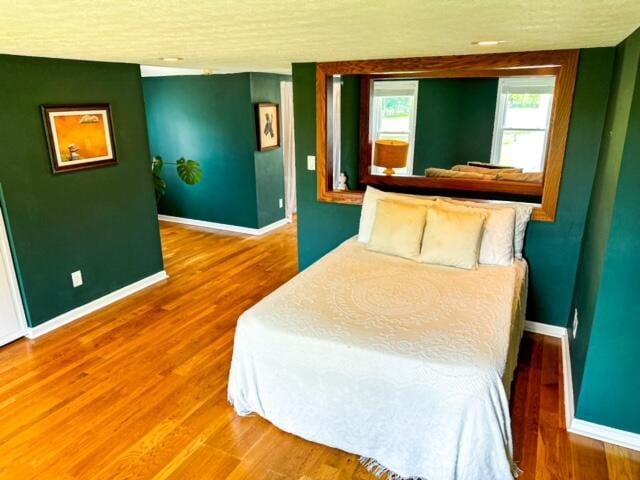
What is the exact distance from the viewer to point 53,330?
135 inches

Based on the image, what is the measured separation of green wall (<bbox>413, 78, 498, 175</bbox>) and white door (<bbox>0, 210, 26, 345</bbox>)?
329cm

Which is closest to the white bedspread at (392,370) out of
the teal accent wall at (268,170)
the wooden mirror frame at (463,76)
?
the wooden mirror frame at (463,76)

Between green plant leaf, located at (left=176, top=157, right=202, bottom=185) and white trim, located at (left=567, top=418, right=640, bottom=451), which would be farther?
green plant leaf, located at (left=176, top=157, right=202, bottom=185)

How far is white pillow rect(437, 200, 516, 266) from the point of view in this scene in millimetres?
2988

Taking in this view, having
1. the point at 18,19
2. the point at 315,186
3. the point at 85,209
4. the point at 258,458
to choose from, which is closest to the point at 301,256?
the point at 315,186

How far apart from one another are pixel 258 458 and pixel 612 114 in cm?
268

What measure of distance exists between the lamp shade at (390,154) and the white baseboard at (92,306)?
7.92 feet

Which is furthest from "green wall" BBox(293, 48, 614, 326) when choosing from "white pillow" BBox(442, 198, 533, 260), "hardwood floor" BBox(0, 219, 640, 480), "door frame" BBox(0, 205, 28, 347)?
"door frame" BBox(0, 205, 28, 347)

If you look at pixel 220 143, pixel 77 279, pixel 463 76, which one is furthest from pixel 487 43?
pixel 220 143

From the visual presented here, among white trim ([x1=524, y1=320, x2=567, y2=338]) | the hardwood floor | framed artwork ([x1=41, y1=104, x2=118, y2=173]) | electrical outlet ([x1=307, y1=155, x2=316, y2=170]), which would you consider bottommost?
the hardwood floor

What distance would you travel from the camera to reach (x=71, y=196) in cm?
346

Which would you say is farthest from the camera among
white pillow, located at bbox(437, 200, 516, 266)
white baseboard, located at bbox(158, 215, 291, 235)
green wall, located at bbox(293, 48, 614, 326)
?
white baseboard, located at bbox(158, 215, 291, 235)

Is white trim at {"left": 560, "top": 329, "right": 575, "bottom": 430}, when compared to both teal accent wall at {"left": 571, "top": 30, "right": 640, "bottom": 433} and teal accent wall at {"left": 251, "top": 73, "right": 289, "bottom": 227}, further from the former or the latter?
teal accent wall at {"left": 251, "top": 73, "right": 289, "bottom": 227}

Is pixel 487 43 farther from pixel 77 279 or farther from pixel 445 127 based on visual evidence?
pixel 77 279
